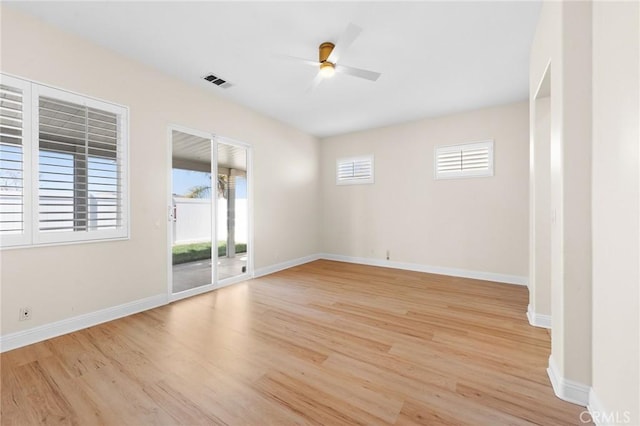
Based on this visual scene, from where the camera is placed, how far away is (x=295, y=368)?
1.90m

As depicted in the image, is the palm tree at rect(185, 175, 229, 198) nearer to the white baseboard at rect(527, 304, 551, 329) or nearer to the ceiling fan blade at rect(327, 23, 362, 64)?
the ceiling fan blade at rect(327, 23, 362, 64)

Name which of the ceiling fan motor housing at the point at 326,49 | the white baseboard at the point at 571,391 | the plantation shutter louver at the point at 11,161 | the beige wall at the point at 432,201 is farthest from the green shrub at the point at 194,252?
the white baseboard at the point at 571,391

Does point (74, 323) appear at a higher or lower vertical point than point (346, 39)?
lower

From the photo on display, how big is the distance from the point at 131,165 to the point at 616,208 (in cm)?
398

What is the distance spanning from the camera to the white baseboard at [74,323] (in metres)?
2.15

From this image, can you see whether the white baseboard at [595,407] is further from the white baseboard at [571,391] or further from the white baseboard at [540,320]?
the white baseboard at [540,320]

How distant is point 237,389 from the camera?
1673 mm

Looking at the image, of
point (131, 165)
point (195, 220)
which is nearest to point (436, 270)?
point (195, 220)

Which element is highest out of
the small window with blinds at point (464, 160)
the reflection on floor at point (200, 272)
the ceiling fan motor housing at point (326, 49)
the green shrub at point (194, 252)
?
the ceiling fan motor housing at point (326, 49)

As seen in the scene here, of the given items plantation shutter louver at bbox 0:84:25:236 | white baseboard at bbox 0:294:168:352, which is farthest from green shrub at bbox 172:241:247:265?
plantation shutter louver at bbox 0:84:25:236

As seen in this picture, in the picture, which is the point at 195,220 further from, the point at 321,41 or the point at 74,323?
the point at 321,41

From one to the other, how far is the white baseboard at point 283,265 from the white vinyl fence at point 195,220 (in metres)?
0.92

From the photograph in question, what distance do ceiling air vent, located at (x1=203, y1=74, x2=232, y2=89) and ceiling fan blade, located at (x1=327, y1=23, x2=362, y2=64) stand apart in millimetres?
1667

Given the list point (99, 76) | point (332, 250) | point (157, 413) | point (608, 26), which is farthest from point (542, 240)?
point (99, 76)
